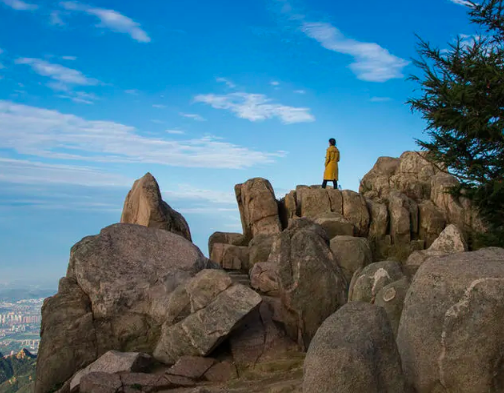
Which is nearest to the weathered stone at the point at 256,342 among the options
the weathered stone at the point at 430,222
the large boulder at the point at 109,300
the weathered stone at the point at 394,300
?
the large boulder at the point at 109,300

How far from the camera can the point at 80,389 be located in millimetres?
10125

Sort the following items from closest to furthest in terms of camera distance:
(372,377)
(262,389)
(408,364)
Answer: (372,377) < (408,364) < (262,389)

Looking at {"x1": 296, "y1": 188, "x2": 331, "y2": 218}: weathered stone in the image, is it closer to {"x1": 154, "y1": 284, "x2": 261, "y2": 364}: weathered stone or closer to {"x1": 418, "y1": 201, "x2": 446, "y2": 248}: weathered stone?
{"x1": 418, "y1": 201, "x2": 446, "y2": 248}: weathered stone

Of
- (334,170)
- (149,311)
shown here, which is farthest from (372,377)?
(334,170)

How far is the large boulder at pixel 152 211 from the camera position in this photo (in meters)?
16.4

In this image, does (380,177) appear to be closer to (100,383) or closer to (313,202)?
(313,202)

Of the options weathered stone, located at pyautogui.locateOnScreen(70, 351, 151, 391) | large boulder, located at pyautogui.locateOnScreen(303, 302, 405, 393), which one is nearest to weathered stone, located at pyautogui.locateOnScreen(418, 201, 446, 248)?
weathered stone, located at pyautogui.locateOnScreen(70, 351, 151, 391)

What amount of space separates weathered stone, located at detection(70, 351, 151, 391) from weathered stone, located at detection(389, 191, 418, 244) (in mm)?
17027

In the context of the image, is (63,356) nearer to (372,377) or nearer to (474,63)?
(372,377)

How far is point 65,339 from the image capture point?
12.4 metres

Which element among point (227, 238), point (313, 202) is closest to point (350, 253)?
point (227, 238)

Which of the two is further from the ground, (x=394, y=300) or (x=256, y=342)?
(x=394, y=300)

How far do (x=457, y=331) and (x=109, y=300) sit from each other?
26.7 ft

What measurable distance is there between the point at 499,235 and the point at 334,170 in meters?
9.41
